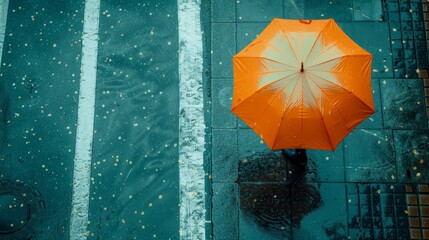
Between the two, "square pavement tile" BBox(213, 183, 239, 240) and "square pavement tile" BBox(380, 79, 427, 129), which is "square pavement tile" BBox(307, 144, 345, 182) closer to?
"square pavement tile" BBox(380, 79, 427, 129)

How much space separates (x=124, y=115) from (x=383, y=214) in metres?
3.96

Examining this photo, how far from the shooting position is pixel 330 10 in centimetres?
720

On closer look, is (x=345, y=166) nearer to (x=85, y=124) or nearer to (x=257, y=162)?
(x=257, y=162)

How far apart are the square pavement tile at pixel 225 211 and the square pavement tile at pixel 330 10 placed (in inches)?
116

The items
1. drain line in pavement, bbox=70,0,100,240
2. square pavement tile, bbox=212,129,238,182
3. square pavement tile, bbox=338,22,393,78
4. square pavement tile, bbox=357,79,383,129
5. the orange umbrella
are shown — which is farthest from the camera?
square pavement tile, bbox=338,22,393,78

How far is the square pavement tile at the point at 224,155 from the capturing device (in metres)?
6.54

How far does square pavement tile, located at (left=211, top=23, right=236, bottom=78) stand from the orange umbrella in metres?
1.65

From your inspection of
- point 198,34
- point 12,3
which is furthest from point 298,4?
point 12,3

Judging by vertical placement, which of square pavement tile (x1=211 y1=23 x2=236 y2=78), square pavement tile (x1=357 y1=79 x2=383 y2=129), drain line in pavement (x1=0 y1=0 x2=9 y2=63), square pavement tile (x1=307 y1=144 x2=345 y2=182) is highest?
drain line in pavement (x1=0 y1=0 x2=9 y2=63)

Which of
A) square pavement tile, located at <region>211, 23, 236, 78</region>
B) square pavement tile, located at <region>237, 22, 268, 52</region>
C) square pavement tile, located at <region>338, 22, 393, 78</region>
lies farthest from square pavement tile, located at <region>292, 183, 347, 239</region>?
square pavement tile, located at <region>237, 22, 268, 52</region>

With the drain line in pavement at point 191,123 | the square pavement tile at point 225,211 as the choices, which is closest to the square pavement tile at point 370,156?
the square pavement tile at point 225,211

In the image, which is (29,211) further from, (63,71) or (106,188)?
(63,71)

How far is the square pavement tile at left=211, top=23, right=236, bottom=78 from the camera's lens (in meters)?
6.96

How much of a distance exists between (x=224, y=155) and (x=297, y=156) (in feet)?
3.40
